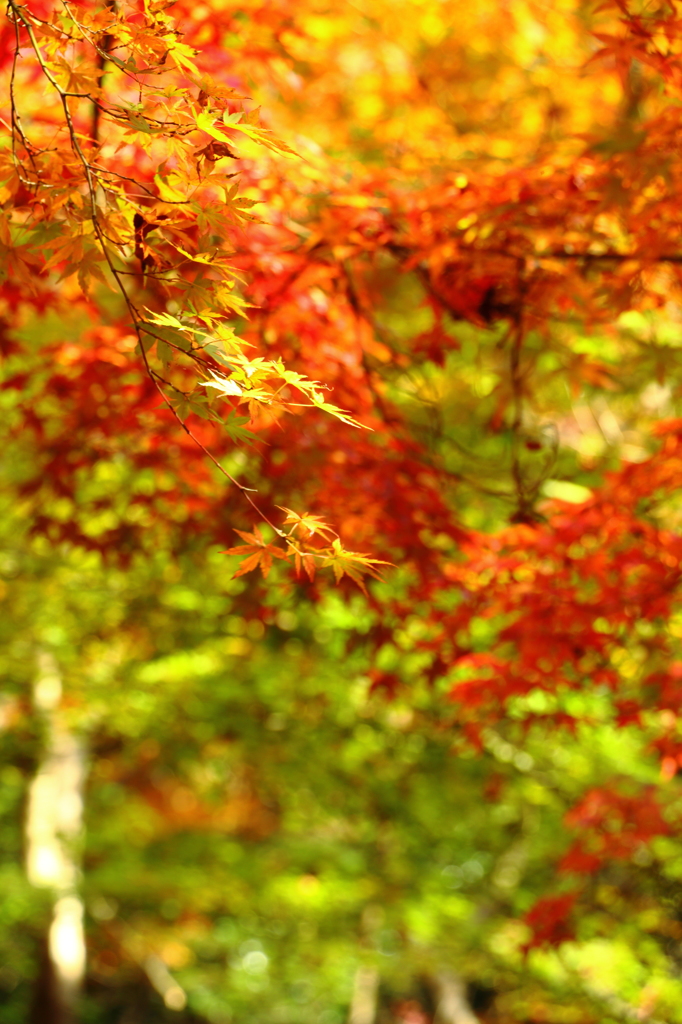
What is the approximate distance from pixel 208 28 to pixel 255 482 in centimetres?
161

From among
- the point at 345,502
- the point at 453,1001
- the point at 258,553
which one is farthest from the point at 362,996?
the point at 258,553

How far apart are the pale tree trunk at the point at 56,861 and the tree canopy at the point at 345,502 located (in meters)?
0.04

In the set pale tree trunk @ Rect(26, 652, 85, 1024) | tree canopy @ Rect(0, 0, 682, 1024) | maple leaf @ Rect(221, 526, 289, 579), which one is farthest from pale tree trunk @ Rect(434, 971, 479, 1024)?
maple leaf @ Rect(221, 526, 289, 579)

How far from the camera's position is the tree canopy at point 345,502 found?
2.05 metres

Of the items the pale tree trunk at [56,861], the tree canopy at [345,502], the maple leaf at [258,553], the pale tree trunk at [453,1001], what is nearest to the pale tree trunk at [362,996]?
the tree canopy at [345,502]

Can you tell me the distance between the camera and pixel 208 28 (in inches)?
127

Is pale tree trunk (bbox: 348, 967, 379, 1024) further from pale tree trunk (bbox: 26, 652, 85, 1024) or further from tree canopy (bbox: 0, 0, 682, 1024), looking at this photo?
pale tree trunk (bbox: 26, 652, 85, 1024)

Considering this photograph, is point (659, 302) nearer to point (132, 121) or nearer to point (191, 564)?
Result: point (132, 121)

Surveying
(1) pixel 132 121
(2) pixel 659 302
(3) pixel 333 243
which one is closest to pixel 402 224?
(3) pixel 333 243

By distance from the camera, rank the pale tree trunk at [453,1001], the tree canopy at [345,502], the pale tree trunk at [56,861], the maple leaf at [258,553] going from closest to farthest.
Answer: the maple leaf at [258,553] → the tree canopy at [345,502] → the pale tree trunk at [56,861] → the pale tree trunk at [453,1001]

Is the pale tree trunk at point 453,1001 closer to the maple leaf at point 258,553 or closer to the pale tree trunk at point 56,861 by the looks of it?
the pale tree trunk at point 56,861

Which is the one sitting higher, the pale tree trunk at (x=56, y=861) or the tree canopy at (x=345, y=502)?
the tree canopy at (x=345, y=502)

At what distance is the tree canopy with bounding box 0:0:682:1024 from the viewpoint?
205cm

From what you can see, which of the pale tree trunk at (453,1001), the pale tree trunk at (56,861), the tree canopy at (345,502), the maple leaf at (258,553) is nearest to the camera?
the maple leaf at (258,553)
